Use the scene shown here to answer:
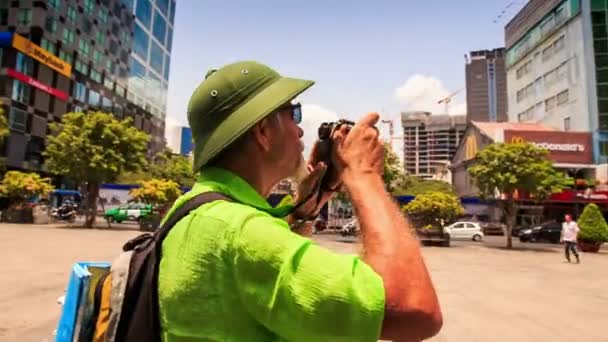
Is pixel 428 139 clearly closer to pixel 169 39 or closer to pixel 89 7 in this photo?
pixel 169 39

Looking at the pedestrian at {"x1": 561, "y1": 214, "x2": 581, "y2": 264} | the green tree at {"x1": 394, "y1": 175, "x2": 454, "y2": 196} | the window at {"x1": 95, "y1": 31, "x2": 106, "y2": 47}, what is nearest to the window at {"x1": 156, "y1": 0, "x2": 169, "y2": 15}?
the window at {"x1": 95, "y1": 31, "x2": 106, "y2": 47}

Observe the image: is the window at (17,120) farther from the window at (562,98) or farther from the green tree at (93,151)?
the window at (562,98)

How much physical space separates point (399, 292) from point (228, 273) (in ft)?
1.24

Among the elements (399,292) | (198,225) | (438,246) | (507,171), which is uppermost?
(507,171)

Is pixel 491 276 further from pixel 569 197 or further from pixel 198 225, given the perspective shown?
pixel 569 197

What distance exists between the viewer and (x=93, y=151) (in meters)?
23.9

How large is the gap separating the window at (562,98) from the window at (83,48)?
50.3 metres

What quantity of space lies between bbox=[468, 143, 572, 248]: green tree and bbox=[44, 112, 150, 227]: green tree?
784 inches

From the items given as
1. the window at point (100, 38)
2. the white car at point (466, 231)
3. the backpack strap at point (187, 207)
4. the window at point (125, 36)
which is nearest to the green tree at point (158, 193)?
the white car at point (466, 231)

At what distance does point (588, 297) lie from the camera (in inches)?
350

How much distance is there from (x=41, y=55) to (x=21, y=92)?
4.05m

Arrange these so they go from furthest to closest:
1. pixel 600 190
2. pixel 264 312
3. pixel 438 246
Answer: pixel 600 190 → pixel 438 246 → pixel 264 312

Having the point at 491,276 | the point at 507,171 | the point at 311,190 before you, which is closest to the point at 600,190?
the point at 507,171

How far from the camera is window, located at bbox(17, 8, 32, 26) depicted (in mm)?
38000
